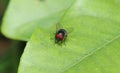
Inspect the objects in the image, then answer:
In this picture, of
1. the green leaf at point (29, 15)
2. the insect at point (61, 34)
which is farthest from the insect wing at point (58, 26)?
the green leaf at point (29, 15)

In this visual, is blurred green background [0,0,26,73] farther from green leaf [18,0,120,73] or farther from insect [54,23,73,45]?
green leaf [18,0,120,73]

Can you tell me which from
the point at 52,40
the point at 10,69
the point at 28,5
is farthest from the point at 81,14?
the point at 10,69

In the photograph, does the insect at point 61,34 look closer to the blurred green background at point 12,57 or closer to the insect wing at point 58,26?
the insect wing at point 58,26

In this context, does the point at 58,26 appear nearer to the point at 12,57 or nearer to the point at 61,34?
the point at 61,34

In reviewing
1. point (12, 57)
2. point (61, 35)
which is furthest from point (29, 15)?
point (12, 57)

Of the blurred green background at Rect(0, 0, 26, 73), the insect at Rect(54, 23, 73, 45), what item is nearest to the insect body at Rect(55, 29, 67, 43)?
the insect at Rect(54, 23, 73, 45)
